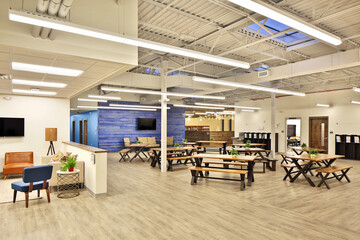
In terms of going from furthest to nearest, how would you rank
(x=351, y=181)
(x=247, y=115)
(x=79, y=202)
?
(x=247, y=115)
(x=351, y=181)
(x=79, y=202)

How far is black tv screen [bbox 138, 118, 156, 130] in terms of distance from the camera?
1551 cm

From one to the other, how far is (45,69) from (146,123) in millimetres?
10960

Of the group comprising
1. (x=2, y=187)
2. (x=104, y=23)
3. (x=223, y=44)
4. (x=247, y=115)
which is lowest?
(x=2, y=187)

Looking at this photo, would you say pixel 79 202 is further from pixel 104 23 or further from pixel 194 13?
pixel 194 13

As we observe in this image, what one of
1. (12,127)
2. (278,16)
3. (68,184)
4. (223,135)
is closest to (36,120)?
(12,127)

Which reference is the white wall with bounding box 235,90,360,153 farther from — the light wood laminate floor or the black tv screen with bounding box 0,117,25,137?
the black tv screen with bounding box 0,117,25,137

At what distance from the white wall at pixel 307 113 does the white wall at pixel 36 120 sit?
12136 millimetres

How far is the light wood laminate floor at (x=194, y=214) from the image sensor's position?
342 cm

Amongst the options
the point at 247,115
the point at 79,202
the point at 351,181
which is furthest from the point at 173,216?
the point at 247,115

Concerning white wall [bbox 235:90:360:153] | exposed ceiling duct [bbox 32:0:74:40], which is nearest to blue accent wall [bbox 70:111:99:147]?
white wall [bbox 235:90:360:153]

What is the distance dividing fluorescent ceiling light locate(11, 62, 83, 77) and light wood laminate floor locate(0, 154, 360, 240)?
2.67 metres

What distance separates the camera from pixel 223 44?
23.2 feet

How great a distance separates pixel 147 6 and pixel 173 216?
A: 13.3ft

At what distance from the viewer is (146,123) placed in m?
15.8
